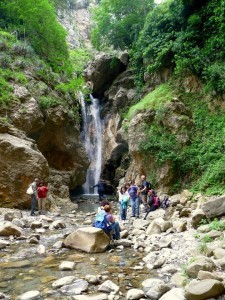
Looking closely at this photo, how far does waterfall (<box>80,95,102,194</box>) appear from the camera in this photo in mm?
31281

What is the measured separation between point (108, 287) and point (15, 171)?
38.3 feet

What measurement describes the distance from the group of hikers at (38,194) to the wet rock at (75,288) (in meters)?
8.82

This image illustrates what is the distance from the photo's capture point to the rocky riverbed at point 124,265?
17.7 ft

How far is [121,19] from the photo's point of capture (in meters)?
32.2

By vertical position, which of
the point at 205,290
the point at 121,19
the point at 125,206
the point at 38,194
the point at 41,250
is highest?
the point at 121,19

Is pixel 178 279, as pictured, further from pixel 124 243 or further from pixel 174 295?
pixel 124 243

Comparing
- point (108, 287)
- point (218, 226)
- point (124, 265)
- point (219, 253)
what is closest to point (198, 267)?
point (219, 253)

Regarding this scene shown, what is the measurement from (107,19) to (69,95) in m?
11.5

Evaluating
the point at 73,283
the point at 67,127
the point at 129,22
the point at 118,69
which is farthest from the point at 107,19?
the point at 73,283

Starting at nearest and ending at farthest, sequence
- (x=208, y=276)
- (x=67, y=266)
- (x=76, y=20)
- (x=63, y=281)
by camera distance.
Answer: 1. (x=208, y=276)
2. (x=63, y=281)
3. (x=67, y=266)
4. (x=76, y=20)

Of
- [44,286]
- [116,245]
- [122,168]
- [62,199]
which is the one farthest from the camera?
[122,168]

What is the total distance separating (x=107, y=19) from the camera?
107 feet

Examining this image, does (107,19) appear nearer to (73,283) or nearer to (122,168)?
(122,168)

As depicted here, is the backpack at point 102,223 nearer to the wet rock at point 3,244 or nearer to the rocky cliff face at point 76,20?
the wet rock at point 3,244
